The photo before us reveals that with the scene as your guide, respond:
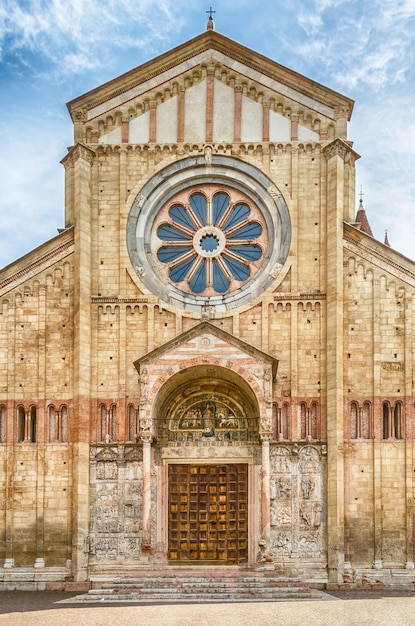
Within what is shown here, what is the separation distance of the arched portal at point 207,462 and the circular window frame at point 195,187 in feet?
8.97

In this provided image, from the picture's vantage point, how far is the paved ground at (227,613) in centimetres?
1866

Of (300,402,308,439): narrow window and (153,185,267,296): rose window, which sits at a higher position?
(153,185,267,296): rose window

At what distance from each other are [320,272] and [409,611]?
10.8m

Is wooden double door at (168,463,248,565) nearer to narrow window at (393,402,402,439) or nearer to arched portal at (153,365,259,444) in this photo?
arched portal at (153,365,259,444)

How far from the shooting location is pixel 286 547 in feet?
83.3

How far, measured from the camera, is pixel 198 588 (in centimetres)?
2292

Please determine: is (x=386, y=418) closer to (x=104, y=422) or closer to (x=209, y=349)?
(x=209, y=349)

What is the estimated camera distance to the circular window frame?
26.9 m

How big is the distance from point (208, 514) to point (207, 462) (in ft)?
5.24

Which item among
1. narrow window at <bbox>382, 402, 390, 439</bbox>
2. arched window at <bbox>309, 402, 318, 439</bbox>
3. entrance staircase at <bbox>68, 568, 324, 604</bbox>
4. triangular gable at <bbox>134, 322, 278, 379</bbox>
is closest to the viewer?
entrance staircase at <bbox>68, 568, 324, 604</bbox>

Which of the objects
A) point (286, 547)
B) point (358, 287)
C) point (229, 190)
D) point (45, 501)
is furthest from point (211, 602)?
point (229, 190)

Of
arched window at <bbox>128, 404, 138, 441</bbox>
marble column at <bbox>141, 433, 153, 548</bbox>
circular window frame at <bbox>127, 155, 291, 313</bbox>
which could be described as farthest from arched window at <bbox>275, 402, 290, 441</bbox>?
arched window at <bbox>128, 404, 138, 441</bbox>

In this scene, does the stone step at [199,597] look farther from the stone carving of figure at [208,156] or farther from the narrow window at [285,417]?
the stone carving of figure at [208,156]

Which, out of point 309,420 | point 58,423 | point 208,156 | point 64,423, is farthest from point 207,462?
point 208,156
